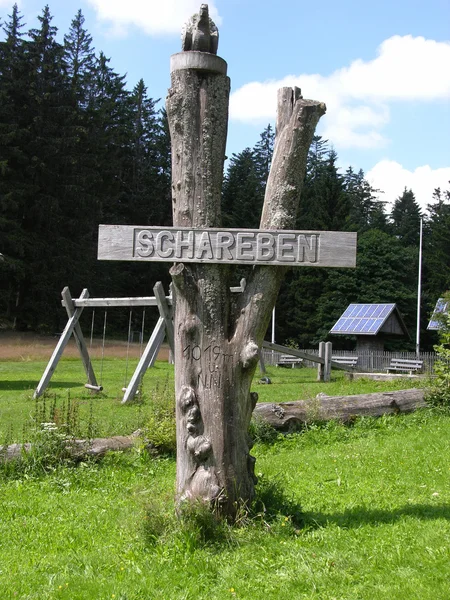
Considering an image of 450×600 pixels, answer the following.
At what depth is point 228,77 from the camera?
5.85 meters

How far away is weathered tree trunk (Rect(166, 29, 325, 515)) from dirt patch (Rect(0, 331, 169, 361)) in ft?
61.8

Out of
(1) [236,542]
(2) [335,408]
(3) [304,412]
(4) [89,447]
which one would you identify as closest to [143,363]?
(3) [304,412]

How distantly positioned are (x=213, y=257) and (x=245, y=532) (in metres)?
2.21

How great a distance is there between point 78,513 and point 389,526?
117 inches

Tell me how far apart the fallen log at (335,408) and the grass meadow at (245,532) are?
1.11m

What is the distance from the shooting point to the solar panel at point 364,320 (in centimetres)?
3675

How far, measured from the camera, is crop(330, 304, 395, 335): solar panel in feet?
121

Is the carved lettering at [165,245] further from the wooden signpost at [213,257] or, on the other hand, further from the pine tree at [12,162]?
the pine tree at [12,162]

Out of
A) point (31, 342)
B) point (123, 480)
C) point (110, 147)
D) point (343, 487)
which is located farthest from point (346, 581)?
point (110, 147)

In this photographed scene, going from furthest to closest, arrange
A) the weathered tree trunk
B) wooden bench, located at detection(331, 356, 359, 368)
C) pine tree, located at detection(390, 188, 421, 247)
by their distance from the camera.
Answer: pine tree, located at detection(390, 188, 421, 247) → wooden bench, located at detection(331, 356, 359, 368) → the weathered tree trunk

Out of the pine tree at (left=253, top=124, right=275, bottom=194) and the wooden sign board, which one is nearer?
the wooden sign board

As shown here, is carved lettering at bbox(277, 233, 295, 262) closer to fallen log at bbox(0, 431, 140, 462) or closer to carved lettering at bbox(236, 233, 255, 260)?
carved lettering at bbox(236, 233, 255, 260)

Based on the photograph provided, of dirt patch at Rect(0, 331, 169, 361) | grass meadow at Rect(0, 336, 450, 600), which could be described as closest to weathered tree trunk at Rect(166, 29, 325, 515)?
grass meadow at Rect(0, 336, 450, 600)

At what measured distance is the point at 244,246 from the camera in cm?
564
